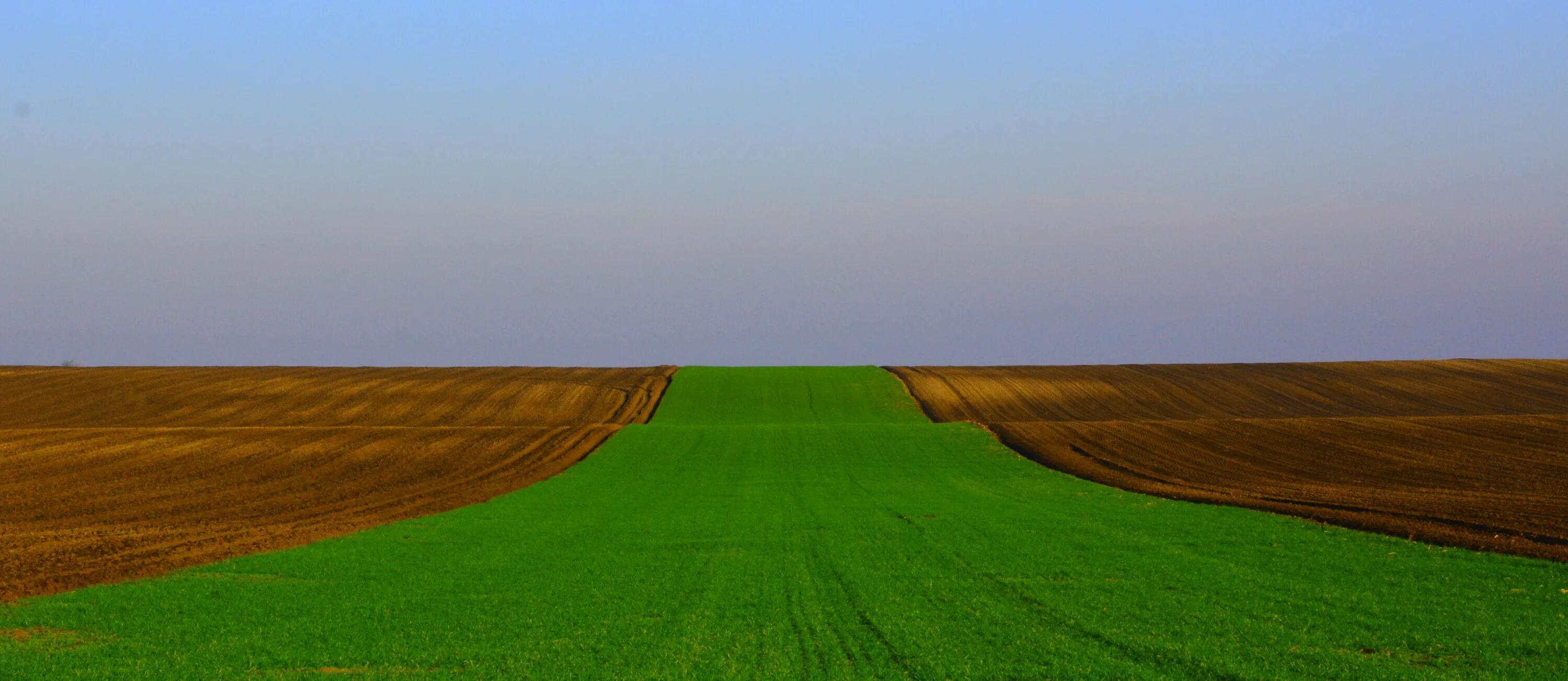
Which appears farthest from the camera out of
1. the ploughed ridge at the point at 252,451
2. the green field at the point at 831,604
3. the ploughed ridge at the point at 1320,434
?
the ploughed ridge at the point at 1320,434

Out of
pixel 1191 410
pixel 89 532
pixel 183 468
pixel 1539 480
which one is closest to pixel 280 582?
pixel 89 532

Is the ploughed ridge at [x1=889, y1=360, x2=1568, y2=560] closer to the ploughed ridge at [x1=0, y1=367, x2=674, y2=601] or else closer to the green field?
the green field

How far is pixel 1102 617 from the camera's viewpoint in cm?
1338

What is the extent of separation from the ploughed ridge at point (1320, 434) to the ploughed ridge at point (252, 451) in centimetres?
1926

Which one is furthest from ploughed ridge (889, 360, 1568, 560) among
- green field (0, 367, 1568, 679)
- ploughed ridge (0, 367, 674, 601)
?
ploughed ridge (0, 367, 674, 601)

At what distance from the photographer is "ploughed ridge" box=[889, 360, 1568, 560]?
2530cm

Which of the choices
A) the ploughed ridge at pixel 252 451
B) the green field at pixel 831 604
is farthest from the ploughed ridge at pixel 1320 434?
the ploughed ridge at pixel 252 451

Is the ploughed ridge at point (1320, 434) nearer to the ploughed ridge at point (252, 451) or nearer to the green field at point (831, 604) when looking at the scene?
the green field at point (831, 604)

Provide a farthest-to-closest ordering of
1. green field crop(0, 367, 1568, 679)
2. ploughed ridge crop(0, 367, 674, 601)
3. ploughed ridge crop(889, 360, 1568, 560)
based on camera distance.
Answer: ploughed ridge crop(889, 360, 1568, 560) < ploughed ridge crop(0, 367, 674, 601) < green field crop(0, 367, 1568, 679)

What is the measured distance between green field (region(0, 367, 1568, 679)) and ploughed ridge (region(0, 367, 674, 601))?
9.86 ft

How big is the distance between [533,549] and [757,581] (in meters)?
5.63

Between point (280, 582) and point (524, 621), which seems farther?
point (280, 582)

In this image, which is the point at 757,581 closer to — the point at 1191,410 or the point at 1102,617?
the point at 1102,617

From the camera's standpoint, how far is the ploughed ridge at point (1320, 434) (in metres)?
25.3
